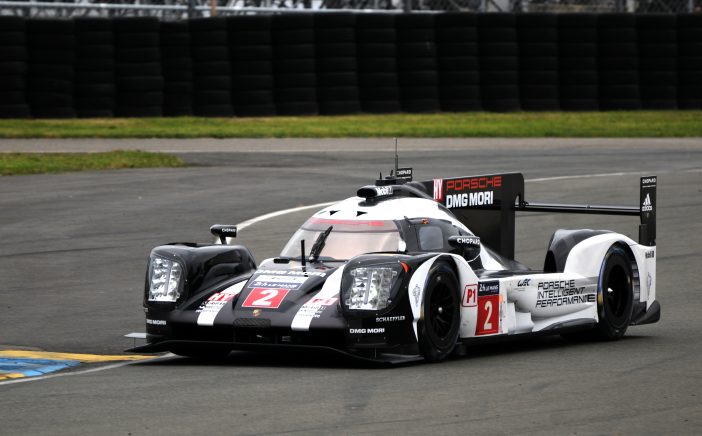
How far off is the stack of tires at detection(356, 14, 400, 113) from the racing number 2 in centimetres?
1879

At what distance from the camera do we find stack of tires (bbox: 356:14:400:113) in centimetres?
2806

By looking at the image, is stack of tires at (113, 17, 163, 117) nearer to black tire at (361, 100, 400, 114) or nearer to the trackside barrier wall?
the trackside barrier wall

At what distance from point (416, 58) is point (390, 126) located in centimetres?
149

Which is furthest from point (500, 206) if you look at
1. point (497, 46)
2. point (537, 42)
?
point (537, 42)

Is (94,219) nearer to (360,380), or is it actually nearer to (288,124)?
(360,380)

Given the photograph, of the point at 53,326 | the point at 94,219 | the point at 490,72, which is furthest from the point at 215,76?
the point at 53,326

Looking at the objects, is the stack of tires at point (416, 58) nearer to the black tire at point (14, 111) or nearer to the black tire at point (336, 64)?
the black tire at point (336, 64)

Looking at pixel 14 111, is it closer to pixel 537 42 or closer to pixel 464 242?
pixel 537 42

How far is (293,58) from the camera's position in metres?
27.7

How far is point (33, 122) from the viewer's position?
26.8m

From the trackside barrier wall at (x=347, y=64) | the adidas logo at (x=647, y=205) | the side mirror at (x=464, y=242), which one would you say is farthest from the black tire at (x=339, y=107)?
the side mirror at (x=464, y=242)

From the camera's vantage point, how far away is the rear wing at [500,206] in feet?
36.9

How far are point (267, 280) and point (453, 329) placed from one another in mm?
1305

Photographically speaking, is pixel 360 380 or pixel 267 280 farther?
pixel 267 280
